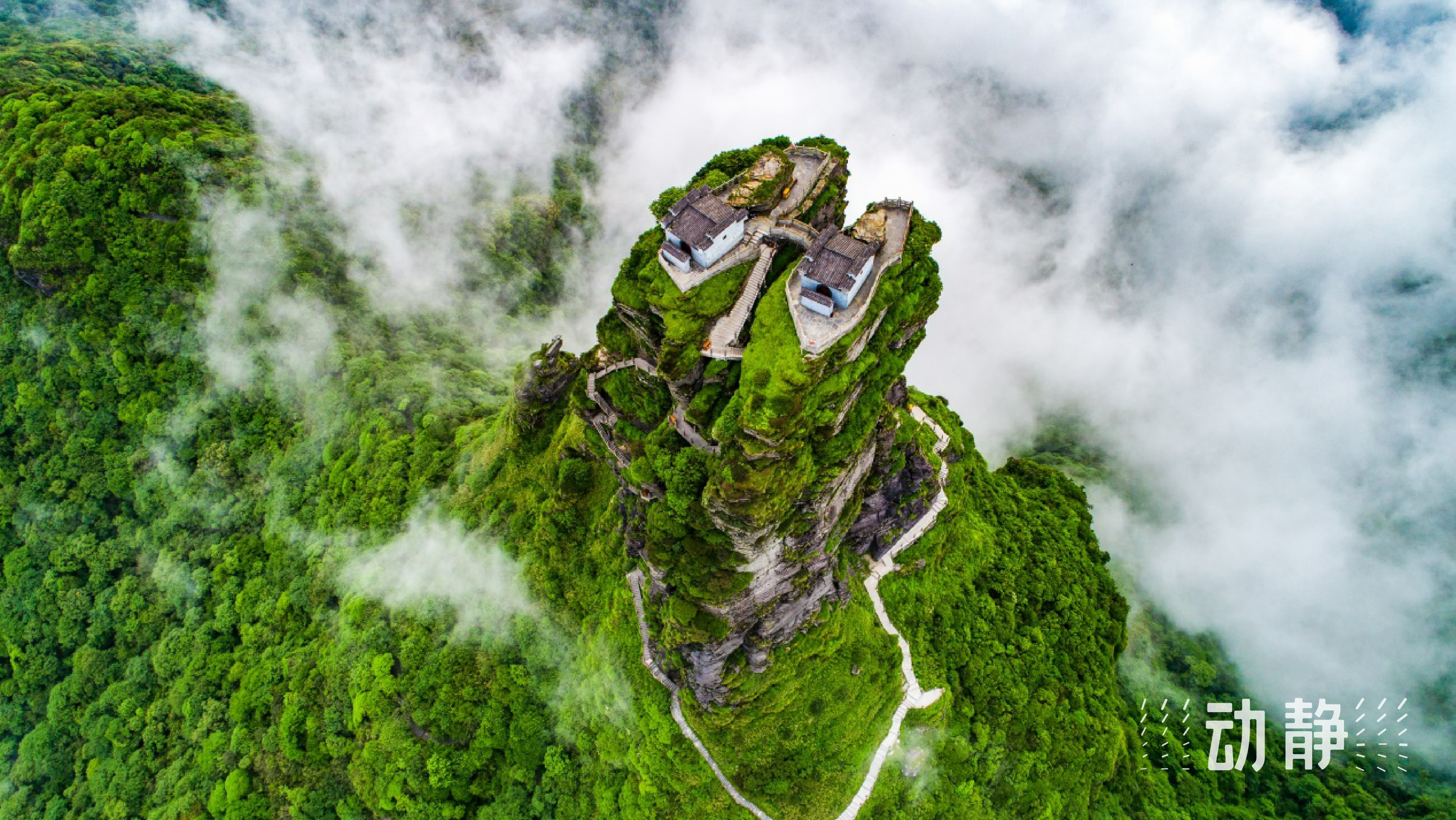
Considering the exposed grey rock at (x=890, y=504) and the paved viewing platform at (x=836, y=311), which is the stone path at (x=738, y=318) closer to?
the paved viewing platform at (x=836, y=311)

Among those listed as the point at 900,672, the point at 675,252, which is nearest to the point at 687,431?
the point at 675,252

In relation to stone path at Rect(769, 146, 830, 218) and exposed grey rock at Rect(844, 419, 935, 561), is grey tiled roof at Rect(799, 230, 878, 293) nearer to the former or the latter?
stone path at Rect(769, 146, 830, 218)

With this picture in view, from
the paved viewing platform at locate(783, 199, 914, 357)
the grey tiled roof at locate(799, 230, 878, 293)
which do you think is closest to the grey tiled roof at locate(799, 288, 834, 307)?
the paved viewing platform at locate(783, 199, 914, 357)

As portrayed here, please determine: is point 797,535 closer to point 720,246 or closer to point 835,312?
point 835,312

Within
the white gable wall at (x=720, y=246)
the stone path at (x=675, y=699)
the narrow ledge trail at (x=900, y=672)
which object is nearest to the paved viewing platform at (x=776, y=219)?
the white gable wall at (x=720, y=246)

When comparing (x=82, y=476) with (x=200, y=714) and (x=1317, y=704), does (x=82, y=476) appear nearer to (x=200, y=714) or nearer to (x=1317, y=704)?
(x=200, y=714)

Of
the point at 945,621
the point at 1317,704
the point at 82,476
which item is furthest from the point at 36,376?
A: the point at 1317,704
